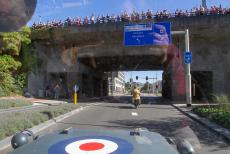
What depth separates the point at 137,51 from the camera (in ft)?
151

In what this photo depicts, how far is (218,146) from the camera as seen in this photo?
12023 mm

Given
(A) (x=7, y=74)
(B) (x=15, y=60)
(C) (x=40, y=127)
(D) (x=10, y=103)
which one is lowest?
(C) (x=40, y=127)

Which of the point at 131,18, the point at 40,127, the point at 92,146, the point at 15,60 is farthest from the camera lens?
the point at 15,60

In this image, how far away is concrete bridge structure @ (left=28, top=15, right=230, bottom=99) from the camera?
4227cm

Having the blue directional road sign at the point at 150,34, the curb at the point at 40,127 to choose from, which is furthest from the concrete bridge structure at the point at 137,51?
the curb at the point at 40,127

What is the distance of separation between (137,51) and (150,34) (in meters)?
8.61

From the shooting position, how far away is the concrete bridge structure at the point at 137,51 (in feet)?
139

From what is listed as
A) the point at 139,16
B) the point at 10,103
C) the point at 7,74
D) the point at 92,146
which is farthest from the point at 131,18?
the point at 92,146

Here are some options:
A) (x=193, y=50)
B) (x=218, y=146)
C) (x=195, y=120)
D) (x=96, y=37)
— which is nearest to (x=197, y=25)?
(x=193, y=50)

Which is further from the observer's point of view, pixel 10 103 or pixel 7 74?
pixel 7 74

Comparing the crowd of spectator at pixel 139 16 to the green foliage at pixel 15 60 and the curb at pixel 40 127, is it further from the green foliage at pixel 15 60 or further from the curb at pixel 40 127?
the curb at pixel 40 127

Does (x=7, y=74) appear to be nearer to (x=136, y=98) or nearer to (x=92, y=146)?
(x=136, y=98)

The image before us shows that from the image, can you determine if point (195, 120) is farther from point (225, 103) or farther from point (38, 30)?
point (38, 30)

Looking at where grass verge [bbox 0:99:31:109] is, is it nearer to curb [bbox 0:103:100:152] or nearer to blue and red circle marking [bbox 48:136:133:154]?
curb [bbox 0:103:100:152]
